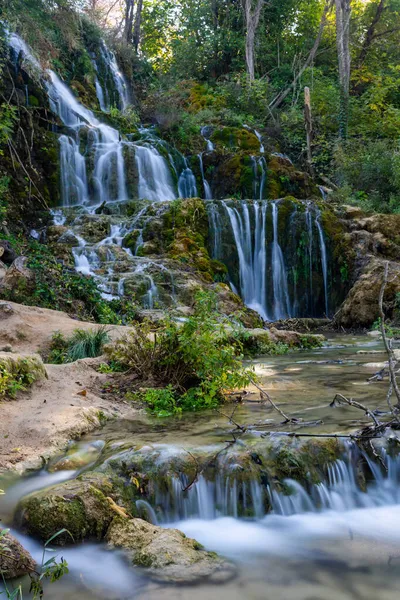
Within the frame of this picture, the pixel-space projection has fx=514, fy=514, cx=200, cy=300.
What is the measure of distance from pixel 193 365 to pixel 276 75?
93.5 feet

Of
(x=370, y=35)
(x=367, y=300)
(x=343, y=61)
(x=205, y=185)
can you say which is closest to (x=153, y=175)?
(x=205, y=185)

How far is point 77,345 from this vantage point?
7.19 m

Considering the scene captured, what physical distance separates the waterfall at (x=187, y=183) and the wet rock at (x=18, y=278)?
10.4 m

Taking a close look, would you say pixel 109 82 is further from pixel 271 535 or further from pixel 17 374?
pixel 271 535

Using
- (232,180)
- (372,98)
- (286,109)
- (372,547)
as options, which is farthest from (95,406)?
(286,109)

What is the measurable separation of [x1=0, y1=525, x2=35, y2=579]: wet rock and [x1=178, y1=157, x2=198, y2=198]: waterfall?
17.5 m

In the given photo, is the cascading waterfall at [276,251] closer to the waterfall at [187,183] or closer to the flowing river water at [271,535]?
the waterfall at [187,183]

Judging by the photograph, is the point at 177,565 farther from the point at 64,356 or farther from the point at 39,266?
the point at 39,266

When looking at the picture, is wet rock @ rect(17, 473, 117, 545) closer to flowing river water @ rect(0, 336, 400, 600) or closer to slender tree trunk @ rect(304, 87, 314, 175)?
flowing river water @ rect(0, 336, 400, 600)

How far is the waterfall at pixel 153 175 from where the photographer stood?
18562 mm

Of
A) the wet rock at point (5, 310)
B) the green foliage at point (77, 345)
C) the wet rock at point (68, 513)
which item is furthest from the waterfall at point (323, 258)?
the wet rock at point (68, 513)

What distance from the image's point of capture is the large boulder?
499 inches

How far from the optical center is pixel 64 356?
7105 mm

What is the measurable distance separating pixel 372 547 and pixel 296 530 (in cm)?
48
